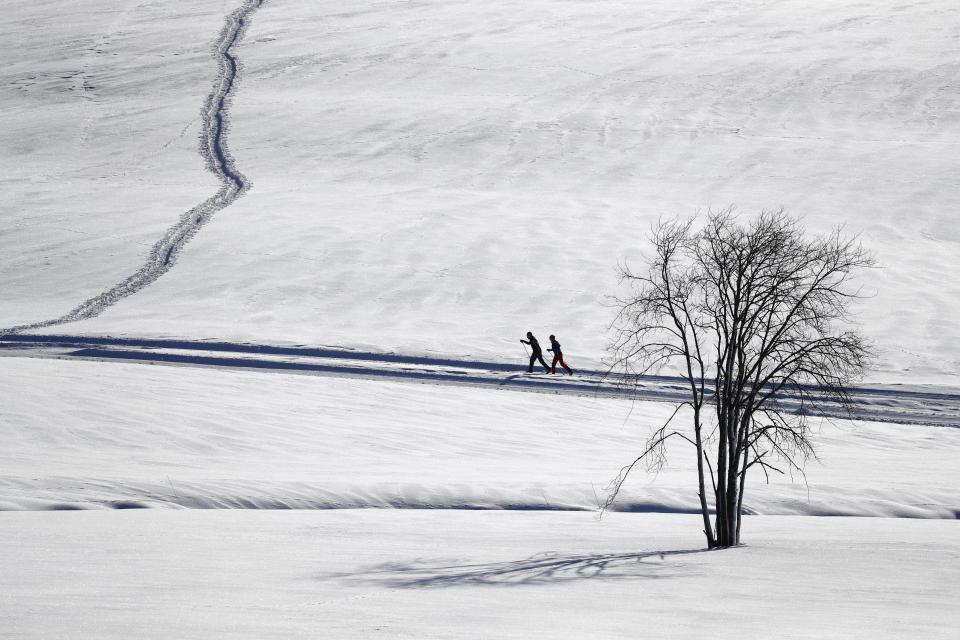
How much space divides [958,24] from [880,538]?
55.1 meters

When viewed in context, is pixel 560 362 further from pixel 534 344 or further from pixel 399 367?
pixel 399 367

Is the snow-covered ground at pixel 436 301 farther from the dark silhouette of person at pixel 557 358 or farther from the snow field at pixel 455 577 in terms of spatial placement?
the dark silhouette of person at pixel 557 358

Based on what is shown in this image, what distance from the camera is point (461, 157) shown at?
46.4m

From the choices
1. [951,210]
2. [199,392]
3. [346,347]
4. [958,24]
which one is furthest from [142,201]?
[958,24]

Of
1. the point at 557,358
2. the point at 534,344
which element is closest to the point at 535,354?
the point at 534,344

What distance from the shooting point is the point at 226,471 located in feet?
51.6

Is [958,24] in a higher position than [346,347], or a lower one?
higher

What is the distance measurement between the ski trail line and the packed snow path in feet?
11.3

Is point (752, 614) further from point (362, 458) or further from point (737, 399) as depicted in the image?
point (362, 458)

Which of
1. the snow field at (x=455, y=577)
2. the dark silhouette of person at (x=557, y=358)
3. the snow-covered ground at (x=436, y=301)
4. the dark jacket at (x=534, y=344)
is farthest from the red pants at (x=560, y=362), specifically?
the snow field at (x=455, y=577)

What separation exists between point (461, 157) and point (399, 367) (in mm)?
23083

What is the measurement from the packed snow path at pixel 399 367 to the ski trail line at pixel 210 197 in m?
3.43

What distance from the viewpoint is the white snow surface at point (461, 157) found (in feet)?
104

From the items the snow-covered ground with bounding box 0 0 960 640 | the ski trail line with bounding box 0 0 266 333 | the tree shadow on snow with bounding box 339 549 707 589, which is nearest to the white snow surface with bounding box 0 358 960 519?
the snow-covered ground with bounding box 0 0 960 640
